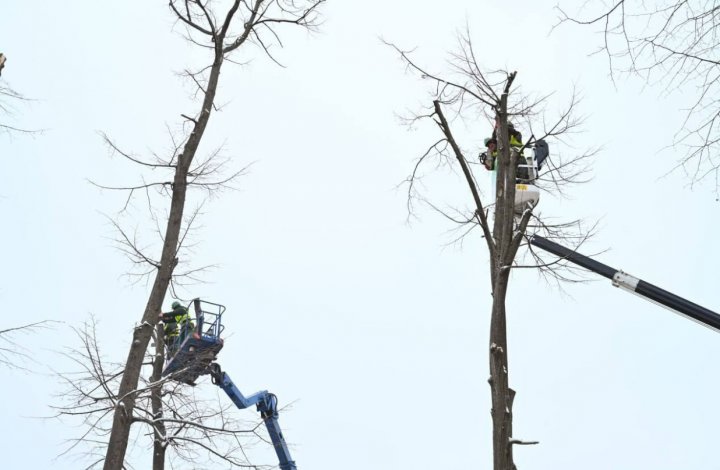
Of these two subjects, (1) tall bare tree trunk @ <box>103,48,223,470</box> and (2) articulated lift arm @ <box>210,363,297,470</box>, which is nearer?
(1) tall bare tree trunk @ <box>103,48,223,470</box>

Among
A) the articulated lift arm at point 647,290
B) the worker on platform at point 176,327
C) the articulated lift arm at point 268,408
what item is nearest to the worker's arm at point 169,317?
the worker on platform at point 176,327

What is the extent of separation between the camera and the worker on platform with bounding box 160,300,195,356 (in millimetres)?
14680

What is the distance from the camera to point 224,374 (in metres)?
17.2

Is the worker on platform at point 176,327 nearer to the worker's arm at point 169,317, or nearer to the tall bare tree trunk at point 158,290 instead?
the worker's arm at point 169,317

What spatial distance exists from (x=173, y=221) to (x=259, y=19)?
2517 mm

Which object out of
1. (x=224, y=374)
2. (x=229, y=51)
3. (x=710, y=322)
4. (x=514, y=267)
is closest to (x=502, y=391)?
(x=514, y=267)

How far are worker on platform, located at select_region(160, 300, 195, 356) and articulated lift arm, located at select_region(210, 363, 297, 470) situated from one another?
2.26 metres

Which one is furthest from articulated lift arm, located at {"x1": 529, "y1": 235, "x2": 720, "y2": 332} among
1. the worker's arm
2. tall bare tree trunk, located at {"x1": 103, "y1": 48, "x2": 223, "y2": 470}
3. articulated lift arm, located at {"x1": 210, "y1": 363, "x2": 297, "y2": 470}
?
articulated lift arm, located at {"x1": 210, "y1": 363, "x2": 297, "y2": 470}

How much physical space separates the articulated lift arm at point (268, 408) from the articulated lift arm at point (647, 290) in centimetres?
749

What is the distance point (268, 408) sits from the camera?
1802 centimetres

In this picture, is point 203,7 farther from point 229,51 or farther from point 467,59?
point 467,59

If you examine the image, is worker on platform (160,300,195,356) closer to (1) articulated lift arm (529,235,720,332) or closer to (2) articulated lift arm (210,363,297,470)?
(2) articulated lift arm (210,363,297,470)

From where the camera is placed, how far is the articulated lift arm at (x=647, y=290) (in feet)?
40.4

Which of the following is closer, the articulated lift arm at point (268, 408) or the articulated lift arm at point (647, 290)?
the articulated lift arm at point (647, 290)
